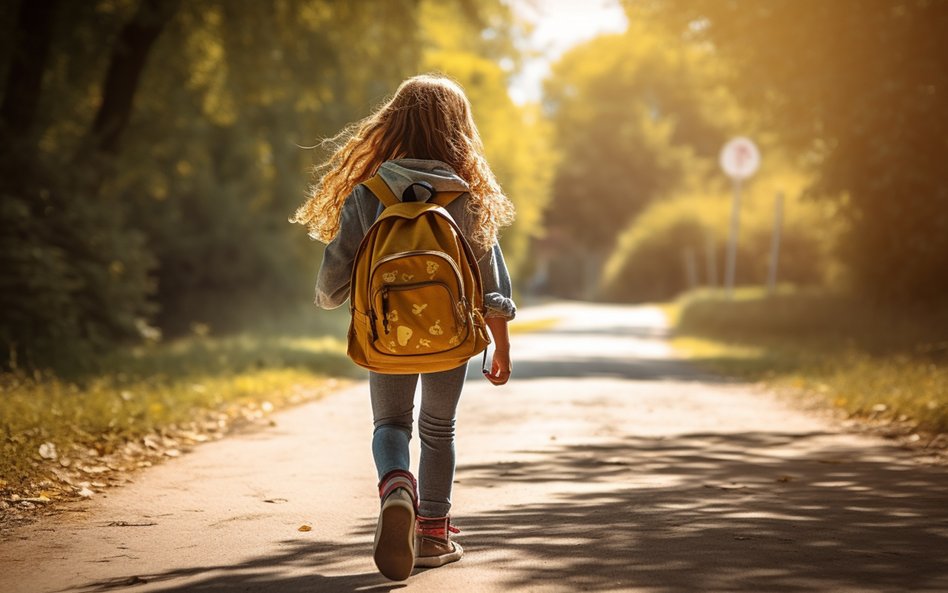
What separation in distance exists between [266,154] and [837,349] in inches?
482

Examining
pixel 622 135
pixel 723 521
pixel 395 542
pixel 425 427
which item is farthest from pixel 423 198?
pixel 622 135

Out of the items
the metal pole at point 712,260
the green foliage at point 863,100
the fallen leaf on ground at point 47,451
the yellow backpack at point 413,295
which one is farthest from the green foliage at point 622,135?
the yellow backpack at point 413,295

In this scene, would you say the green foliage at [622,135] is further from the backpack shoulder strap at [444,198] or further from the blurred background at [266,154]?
the backpack shoulder strap at [444,198]

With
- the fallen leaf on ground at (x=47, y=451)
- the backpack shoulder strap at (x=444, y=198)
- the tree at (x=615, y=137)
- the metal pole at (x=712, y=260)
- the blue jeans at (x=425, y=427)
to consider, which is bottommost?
the fallen leaf on ground at (x=47, y=451)

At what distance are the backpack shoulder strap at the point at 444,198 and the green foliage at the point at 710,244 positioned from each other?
31.1 m

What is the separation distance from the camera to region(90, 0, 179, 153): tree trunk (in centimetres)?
1752

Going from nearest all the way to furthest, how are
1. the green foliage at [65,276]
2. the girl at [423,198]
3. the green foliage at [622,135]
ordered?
the girl at [423,198] < the green foliage at [65,276] < the green foliage at [622,135]

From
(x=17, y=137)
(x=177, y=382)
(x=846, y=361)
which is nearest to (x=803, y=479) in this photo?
(x=177, y=382)

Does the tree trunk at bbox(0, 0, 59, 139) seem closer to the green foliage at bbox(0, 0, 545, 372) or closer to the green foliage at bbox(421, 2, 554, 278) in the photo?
the green foliage at bbox(0, 0, 545, 372)

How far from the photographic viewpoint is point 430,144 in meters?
5.07

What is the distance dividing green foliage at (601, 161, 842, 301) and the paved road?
1047 inches

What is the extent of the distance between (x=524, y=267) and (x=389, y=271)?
58.0 m

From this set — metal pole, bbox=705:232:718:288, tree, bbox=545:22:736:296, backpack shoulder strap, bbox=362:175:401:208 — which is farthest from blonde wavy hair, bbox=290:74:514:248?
tree, bbox=545:22:736:296

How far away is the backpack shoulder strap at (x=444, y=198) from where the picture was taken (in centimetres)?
492
